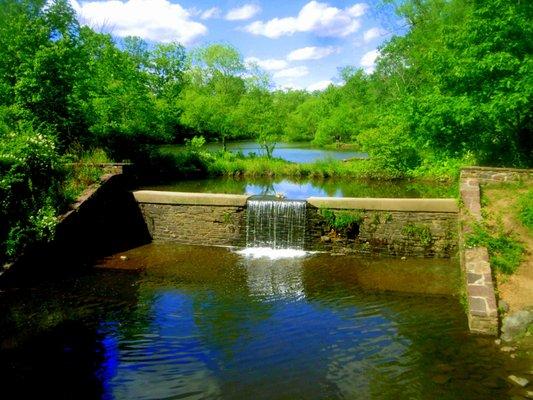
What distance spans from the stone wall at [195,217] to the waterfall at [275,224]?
26cm

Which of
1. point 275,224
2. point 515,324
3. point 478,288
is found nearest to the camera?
point 515,324

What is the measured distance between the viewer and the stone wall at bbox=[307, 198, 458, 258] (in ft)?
33.0

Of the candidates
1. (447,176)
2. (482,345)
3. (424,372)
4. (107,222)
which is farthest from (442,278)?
(447,176)

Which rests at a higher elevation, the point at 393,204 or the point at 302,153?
the point at 302,153

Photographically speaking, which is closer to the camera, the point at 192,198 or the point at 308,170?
the point at 192,198

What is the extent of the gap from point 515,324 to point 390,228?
15.2 feet

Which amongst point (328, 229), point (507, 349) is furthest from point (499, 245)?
point (328, 229)

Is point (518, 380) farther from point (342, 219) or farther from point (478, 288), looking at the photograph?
point (342, 219)

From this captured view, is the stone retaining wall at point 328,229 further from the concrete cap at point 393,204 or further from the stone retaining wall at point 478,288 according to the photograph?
the stone retaining wall at point 478,288

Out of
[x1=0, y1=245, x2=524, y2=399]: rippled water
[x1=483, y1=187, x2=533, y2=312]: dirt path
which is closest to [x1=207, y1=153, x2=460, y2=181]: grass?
[x1=483, y1=187, x2=533, y2=312]: dirt path

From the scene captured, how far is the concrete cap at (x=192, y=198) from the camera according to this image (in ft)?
36.8

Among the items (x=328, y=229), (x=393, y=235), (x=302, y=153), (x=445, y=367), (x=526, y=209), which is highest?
(x=302, y=153)

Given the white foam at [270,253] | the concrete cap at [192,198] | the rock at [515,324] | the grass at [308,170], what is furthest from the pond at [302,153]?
the rock at [515,324]

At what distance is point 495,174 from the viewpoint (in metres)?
9.99
